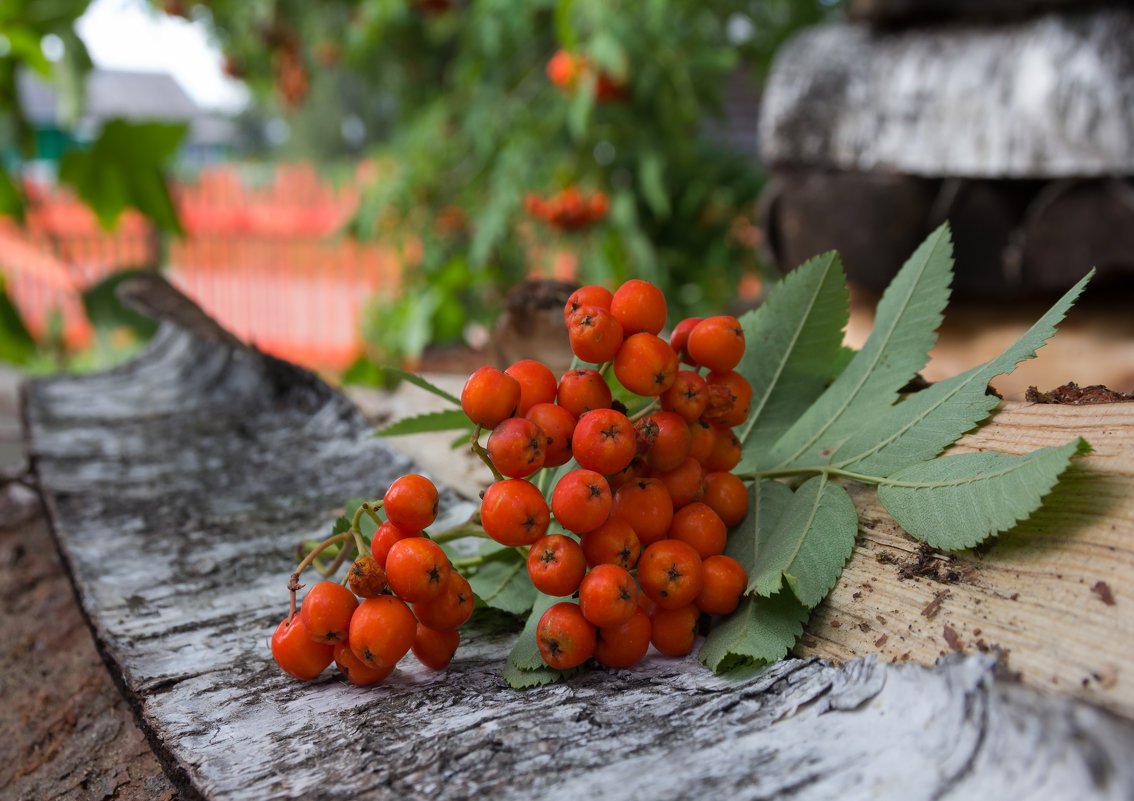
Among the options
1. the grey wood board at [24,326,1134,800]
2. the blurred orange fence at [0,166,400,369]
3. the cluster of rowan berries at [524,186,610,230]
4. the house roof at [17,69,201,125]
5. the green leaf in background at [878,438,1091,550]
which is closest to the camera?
the grey wood board at [24,326,1134,800]

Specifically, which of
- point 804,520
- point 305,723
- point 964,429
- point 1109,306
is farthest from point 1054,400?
point 1109,306

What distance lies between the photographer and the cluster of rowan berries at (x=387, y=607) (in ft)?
2.18

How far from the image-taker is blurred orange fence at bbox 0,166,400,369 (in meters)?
8.58

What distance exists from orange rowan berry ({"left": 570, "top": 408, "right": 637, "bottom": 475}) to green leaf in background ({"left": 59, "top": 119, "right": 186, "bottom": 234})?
2.77 meters

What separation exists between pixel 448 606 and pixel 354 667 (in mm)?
97

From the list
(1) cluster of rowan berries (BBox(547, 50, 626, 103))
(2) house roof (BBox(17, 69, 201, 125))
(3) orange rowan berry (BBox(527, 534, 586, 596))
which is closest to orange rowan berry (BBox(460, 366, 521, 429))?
(3) orange rowan berry (BBox(527, 534, 586, 596))

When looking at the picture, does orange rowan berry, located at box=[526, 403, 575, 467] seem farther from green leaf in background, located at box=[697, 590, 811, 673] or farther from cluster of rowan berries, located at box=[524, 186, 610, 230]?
cluster of rowan berries, located at box=[524, 186, 610, 230]

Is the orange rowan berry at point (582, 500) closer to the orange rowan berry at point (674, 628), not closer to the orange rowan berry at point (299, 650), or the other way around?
the orange rowan berry at point (674, 628)

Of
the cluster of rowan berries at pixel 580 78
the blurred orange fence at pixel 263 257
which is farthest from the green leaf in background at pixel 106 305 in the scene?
the blurred orange fence at pixel 263 257

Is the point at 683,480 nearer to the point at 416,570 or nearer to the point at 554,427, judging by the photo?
the point at 554,427

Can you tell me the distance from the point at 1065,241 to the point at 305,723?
6.26 feet

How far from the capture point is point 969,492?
66 cm

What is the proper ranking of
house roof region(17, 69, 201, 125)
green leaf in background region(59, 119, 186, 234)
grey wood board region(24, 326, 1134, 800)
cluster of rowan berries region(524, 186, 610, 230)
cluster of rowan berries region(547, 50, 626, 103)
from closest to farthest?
grey wood board region(24, 326, 1134, 800)
green leaf in background region(59, 119, 186, 234)
cluster of rowan berries region(547, 50, 626, 103)
cluster of rowan berries region(524, 186, 610, 230)
house roof region(17, 69, 201, 125)

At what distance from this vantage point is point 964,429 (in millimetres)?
726
